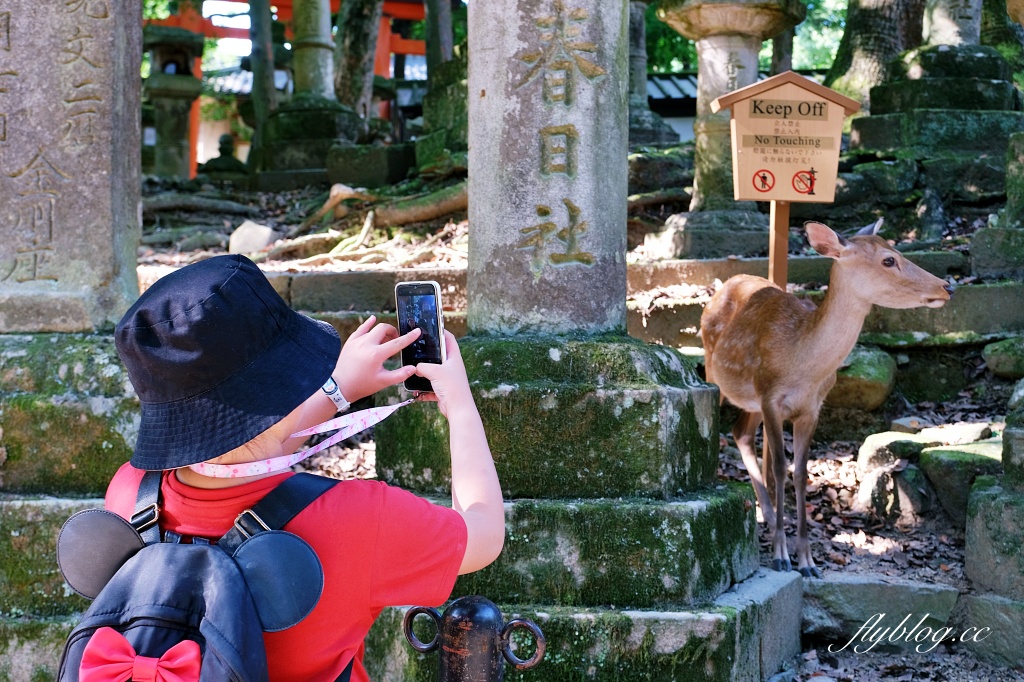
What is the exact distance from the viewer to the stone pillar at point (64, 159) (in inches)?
165

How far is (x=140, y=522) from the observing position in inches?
74.8

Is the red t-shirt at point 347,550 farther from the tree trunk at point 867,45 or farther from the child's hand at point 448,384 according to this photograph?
the tree trunk at point 867,45

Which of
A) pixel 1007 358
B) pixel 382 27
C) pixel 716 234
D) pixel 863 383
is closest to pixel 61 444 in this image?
pixel 863 383

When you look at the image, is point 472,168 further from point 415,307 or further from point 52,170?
point 415,307

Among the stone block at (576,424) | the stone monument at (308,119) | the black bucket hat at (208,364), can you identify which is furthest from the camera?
the stone monument at (308,119)

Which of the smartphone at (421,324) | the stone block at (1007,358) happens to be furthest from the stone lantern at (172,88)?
the smartphone at (421,324)

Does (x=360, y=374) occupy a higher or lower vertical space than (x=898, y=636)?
higher

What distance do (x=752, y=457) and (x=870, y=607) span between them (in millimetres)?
1047

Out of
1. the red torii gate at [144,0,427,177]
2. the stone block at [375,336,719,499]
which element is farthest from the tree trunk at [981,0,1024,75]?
the red torii gate at [144,0,427,177]

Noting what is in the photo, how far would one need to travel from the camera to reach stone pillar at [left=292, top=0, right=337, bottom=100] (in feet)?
47.8

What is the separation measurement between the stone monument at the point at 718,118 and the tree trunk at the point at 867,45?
414cm

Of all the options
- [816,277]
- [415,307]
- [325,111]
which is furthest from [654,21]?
[415,307]

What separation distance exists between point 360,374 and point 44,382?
7.95ft

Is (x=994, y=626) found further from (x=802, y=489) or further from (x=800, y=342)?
(x=800, y=342)
